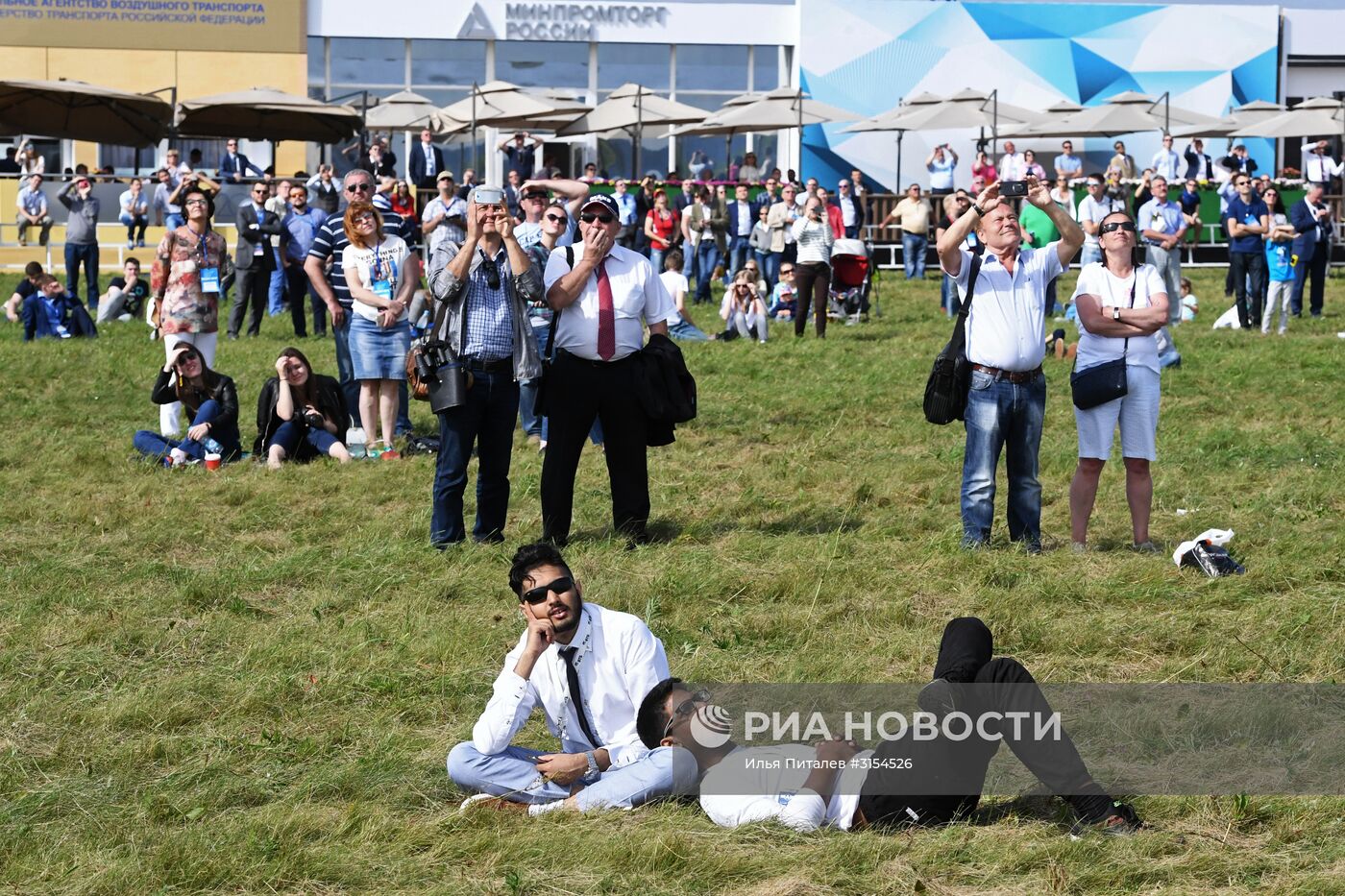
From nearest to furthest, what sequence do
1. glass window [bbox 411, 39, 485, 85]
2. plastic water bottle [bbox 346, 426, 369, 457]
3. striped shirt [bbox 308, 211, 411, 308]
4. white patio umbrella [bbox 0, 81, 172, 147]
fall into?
striped shirt [bbox 308, 211, 411, 308] < plastic water bottle [bbox 346, 426, 369, 457] < white patio umbrella [bbox 0, 81, 172, 147] < glass window [bbox 411, 39, 485, 85]

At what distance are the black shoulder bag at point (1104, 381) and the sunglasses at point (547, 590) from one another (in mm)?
3915

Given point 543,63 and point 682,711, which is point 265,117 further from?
point 682,711

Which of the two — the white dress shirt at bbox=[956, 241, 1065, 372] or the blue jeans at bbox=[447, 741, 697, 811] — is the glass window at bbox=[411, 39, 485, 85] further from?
the blue jeans at bbox=[447, 741, 697, 811]

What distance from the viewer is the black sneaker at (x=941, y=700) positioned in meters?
5.26

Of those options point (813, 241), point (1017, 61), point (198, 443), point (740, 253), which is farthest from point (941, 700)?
point (1017, 61)

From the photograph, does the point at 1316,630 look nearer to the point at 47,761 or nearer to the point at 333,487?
the point at 47,761

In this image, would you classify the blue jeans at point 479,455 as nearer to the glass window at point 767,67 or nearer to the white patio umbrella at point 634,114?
the white patio umbrella at point 634,114

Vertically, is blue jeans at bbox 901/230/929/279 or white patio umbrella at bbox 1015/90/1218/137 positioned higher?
white patio umbrella at bbox 1015/90/1218/137

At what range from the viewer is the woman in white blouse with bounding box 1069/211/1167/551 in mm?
8664

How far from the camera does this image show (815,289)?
63.8 ft

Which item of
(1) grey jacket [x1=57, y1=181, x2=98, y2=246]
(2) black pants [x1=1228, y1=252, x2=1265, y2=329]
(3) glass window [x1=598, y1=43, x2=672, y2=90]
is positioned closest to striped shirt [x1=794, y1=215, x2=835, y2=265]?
(2) black pants [x1=1228, y1=252, x2=1265, y2=329]

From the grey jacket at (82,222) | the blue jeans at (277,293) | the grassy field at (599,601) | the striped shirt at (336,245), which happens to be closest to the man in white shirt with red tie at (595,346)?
the grassy field at (599,601)

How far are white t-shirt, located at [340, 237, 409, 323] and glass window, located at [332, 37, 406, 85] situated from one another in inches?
1068

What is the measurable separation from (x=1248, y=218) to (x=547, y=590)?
16411mm
